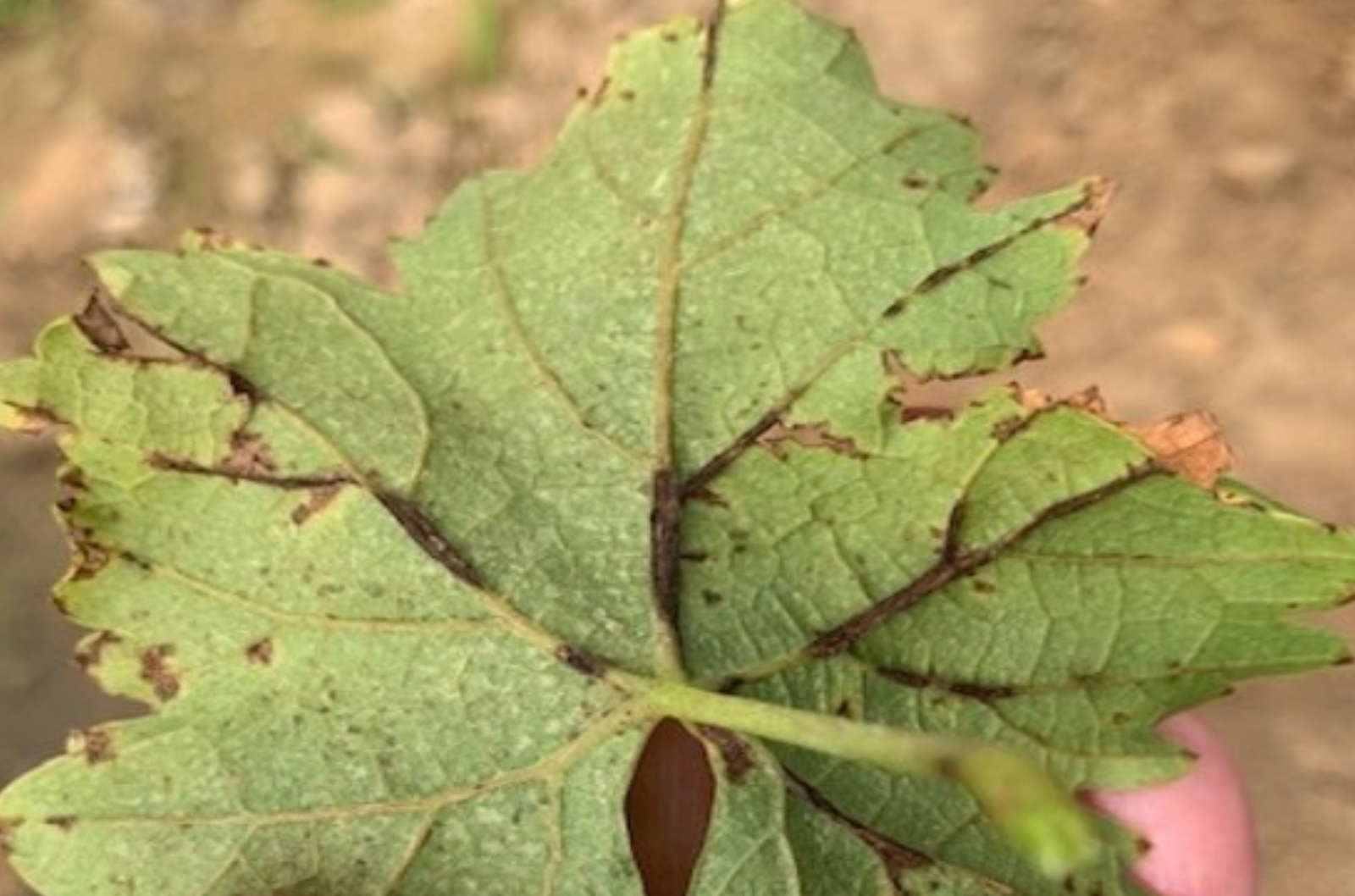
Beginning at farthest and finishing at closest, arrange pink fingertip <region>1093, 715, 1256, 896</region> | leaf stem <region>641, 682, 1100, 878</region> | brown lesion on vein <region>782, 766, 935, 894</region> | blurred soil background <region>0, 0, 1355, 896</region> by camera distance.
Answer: blurred soil background <region>0, 0, 1355, 896</region> < pink fingertip <region>1093, 715, 1256, 896</region> < brown lesion on vein <region>782, 766, 935, 894</region> < leaf stem <region>641, 682, 1100, 878</region>

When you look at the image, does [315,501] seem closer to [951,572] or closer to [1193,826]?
[951,572]

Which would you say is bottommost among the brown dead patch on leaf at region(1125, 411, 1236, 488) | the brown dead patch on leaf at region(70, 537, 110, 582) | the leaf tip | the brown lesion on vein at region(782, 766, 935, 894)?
the brown lesion on vein at region(782, 766, 935, 894)

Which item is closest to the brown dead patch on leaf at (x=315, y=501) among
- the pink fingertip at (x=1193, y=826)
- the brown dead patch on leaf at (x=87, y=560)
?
the brown dead patch on leaf at (x=87, y=560)

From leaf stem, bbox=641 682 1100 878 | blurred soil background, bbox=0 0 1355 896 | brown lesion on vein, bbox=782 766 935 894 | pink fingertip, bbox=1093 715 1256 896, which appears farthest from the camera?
blurred soil background, bbox=0 0 1355 896

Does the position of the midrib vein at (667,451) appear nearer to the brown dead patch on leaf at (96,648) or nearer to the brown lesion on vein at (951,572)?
the brown lesion on vein at (951,572)

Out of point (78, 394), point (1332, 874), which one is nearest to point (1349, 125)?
point (1332, 874)

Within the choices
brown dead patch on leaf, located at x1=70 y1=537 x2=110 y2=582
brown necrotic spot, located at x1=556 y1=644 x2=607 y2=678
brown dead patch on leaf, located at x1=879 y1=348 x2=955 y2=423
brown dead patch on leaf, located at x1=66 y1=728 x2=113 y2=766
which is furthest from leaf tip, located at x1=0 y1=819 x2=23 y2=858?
brown dead patch on leaf, located at x1=879 y1=348 x2=955 y2=423

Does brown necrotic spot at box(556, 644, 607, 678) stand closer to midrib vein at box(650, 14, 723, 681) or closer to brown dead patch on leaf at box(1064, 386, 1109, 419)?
midrib vein at box(650, 14, 723, 681)

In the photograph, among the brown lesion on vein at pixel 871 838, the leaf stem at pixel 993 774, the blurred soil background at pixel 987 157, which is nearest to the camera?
the leaf stem at pixel 993 774
